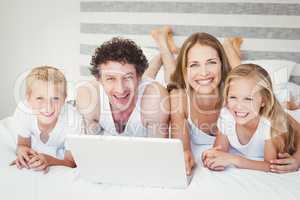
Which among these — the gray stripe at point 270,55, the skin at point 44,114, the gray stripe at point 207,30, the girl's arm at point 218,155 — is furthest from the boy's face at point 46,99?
the gray stripe at point 270,55

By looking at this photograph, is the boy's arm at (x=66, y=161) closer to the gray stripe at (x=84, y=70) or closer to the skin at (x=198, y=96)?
the skin at (x=198, y=96)

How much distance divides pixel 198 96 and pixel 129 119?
200mm

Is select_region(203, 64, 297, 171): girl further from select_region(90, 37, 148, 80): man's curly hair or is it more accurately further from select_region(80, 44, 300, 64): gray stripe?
select_region(80, 44, 300, 64): gray stripe

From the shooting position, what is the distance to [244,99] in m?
0.88

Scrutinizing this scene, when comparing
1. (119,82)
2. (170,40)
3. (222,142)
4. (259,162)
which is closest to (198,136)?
(222,142)

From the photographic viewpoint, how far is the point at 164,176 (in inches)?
34.5

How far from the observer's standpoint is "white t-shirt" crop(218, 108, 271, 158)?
3.02ft

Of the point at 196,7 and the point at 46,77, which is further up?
the point at 196,7

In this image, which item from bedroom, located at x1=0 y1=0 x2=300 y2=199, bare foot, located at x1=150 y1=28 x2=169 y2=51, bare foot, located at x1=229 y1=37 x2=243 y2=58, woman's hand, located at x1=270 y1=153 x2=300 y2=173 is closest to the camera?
woman's hand, located at x1=270 y1=153 x2=300 y2=173

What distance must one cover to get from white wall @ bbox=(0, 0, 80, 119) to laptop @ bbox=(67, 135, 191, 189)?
58 centimetres

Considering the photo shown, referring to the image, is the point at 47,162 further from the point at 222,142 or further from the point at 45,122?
A: the point at 222,142

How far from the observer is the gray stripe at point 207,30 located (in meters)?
1.45

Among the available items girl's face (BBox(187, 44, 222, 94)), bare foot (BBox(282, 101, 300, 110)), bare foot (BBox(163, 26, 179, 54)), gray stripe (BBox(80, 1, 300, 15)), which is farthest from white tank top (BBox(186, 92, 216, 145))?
gray stripe (BBox(80, 1, 300, 15))

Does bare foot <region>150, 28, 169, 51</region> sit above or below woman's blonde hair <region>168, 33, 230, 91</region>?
above
